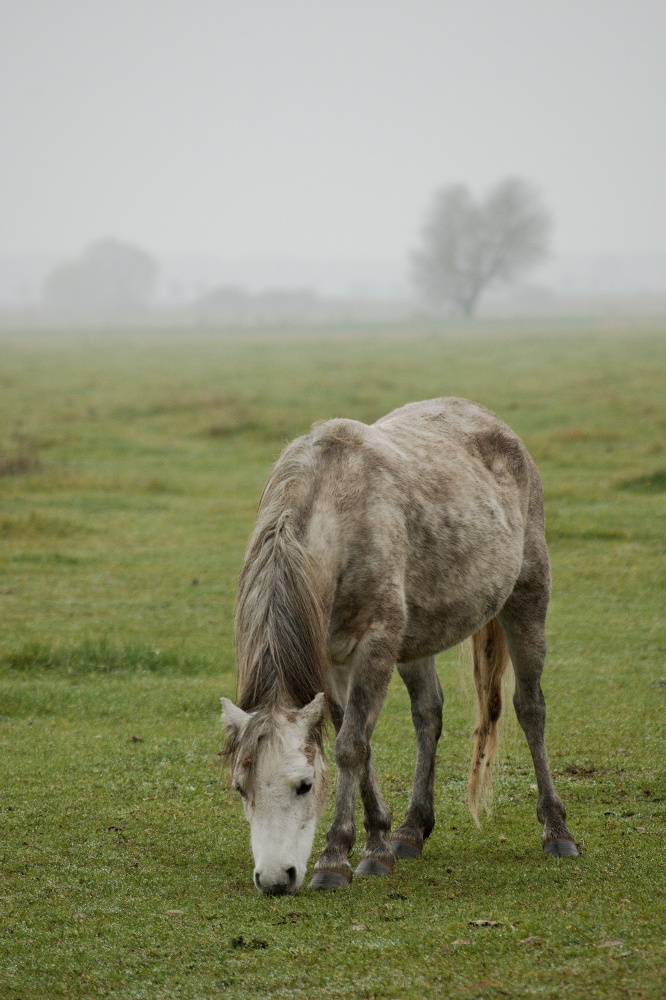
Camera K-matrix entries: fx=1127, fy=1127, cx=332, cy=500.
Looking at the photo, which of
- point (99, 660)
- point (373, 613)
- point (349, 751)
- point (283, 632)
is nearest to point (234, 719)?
point (283, 632)

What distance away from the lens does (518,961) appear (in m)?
4.65

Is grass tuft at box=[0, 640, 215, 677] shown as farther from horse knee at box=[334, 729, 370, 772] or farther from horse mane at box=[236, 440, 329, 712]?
horse mane at box=[236, 440, 329, 712]

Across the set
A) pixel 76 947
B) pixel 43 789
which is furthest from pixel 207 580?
pixel 76 947

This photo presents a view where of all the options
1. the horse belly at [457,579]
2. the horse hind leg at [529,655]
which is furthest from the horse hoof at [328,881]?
the horse hind leg at [529,655]

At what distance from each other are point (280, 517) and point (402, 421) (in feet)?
6.09

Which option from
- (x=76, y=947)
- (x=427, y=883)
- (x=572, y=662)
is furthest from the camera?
(x=572, y=662)

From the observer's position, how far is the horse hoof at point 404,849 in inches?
250

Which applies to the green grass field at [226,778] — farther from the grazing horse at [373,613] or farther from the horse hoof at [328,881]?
the grazing horse at [373,613]

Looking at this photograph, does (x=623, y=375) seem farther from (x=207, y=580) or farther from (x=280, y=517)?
(x=280, y=517)

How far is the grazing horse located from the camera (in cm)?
502

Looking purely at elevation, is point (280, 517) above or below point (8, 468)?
above

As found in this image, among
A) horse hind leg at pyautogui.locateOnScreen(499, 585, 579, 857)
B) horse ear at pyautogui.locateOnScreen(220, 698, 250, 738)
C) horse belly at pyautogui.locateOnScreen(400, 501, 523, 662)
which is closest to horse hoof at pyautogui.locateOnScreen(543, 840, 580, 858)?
horse hind leg at pyautogui.locateOnScreen(499, 585, 579, 857)

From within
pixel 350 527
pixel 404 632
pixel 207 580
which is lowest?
pixel 207 580

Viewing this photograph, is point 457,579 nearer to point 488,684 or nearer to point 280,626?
point 488,684
